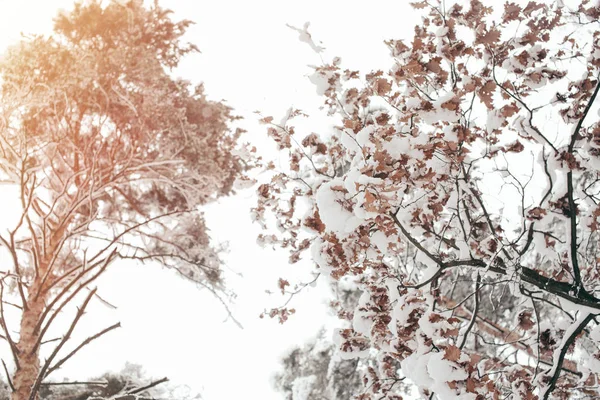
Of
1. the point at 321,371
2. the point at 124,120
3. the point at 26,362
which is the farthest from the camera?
the point at 321,371

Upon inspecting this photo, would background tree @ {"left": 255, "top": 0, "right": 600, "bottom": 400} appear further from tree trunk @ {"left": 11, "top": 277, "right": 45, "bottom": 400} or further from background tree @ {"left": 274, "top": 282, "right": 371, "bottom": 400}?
background tree @ {"left": 274, "top": 282, "right": 371, "bottom": 400}

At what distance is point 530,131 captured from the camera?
2.69 metres

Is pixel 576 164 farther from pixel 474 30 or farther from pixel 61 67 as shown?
pixel 61 67

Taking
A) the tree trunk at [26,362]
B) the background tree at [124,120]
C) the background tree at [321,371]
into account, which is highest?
the background tree at [124,120]

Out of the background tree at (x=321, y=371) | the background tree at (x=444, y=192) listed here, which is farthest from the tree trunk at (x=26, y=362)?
the background tree at (x=321, y=371)

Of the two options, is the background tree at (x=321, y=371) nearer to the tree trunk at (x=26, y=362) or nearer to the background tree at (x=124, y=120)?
the background tree at (x=124, y=120)

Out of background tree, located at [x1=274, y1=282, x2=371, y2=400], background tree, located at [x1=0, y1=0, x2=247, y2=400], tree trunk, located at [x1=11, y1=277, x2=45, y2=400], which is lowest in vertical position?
tree trunk, located at [x1=11, y1=277, x2=45, y2=400]

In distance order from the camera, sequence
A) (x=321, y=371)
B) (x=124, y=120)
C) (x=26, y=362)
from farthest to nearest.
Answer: (x=321, y=371) < (x=124, y=120) < (x=26, y=362)

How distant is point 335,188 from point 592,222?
6.05 feet

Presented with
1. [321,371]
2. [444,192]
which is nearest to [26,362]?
[444,192]

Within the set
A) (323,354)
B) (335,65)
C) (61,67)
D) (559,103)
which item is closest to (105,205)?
(61,67)

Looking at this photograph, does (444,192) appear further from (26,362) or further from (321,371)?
(321,371)

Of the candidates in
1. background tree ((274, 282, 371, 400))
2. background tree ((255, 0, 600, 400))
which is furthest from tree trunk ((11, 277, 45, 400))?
background tree ((274, 282, 371, 400))

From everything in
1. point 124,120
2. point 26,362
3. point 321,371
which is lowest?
point 26,362
